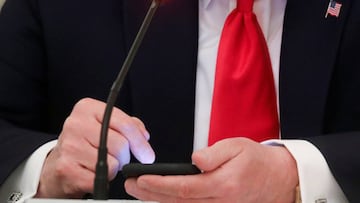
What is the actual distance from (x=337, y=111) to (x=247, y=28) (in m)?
0.21

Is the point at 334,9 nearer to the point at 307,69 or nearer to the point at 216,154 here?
the point at 307,69

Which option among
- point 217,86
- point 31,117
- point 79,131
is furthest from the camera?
point 31,117

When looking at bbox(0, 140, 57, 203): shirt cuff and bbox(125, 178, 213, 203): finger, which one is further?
bbox(0, 140, 57, 203): shirt cuff

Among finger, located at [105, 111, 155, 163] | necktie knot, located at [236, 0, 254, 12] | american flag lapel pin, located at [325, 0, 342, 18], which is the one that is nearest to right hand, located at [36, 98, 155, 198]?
finger, located at [105, 111, 155, 163]

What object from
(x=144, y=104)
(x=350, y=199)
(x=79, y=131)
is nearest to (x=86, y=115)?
(x=79, y=131)

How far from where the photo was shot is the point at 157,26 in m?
1.02

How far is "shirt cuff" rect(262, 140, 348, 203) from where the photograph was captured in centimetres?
84

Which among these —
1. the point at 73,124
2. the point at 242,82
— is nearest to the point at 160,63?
the point at 242,82

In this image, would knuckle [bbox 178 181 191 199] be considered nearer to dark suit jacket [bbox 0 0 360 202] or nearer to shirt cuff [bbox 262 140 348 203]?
shirt cuff [bbox 262 140 348 203]

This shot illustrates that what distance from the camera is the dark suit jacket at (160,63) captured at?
1014 millimetres

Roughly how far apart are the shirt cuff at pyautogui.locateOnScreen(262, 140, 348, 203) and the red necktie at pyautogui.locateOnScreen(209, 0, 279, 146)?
0.12 metres

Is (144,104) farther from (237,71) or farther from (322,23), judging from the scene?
(322,23)

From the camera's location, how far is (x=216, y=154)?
29.9 inches

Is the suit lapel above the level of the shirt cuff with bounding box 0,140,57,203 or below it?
above
